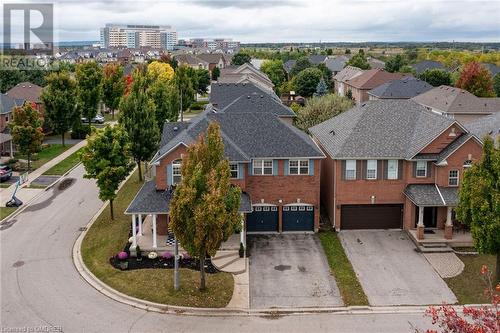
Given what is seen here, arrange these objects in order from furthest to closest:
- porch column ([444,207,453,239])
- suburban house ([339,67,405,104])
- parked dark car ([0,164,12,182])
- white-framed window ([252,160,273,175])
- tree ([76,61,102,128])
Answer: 1. suburban house ([339,67,405,104])
2. tree ([76,61,102,128])
3. parked dark car ([0,164,12,182])
4. white-framed window ([252,160,273,175])
5. porch column ([444,207,453,239])

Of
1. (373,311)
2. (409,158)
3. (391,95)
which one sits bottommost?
(373,311)

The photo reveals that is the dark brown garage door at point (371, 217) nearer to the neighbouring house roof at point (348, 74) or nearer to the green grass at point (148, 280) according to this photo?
the green grass at point (148, 280)

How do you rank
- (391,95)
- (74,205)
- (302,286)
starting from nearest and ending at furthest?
(302,286) → (74,205) → (391,95)

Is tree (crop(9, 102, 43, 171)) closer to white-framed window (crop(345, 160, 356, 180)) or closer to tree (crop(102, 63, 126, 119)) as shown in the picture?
tree (crop(102, 63, 126, 119))

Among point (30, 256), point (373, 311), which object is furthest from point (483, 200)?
Answer: point (30, 256)

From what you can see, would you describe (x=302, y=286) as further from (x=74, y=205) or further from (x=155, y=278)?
(x=74, y=205)

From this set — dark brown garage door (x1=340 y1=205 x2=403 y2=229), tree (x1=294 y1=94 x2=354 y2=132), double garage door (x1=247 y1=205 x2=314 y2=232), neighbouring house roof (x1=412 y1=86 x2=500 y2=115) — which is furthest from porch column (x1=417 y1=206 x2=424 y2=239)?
neighbouring house roof (x1=412 y1=86 x2=500 y2=115)
